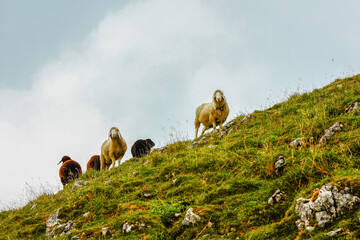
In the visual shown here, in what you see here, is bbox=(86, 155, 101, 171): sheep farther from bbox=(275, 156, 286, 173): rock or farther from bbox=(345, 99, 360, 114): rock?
bbox=(275, 156, 286, 173): rock

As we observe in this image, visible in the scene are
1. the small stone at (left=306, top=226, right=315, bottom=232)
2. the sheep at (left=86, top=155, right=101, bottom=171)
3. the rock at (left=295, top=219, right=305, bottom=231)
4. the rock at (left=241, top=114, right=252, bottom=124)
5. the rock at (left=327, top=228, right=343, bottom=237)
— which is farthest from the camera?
the sheep at (left=86, top=155, right=101, bottom=171)

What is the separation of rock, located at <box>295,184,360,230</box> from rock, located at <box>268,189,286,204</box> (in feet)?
2.07

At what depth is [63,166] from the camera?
59.2 ft

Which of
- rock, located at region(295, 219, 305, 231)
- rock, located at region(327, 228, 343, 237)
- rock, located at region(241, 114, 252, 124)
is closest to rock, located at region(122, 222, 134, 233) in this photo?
rock, located at region(295, 219, 305, 231)

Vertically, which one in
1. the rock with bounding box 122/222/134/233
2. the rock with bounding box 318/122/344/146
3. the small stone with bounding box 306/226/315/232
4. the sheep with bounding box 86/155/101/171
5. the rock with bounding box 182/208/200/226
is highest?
the sheep with bounding box 86/155/101/171

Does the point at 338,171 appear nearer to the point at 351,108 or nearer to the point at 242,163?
the point at 242,163

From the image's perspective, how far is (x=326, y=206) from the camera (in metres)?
3.73

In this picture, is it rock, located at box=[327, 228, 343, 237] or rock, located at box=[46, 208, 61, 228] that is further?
rock, located at box=[46, 208, 61, 228]

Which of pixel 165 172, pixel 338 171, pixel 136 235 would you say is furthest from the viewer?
pixel 165 172

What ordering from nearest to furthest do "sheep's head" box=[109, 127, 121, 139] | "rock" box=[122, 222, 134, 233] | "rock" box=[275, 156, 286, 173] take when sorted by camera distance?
"rock" box=[122, 222, 134, 233], "rock" box=[275, 156, 286, 173], "sheep's head" box=[109, 127, 121, 139]

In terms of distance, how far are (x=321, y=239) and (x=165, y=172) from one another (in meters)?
4.84

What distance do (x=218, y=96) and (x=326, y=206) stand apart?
10.9 m

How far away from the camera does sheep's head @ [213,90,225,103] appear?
47.0 feet

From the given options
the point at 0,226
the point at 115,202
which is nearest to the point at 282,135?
the point at 115,202
